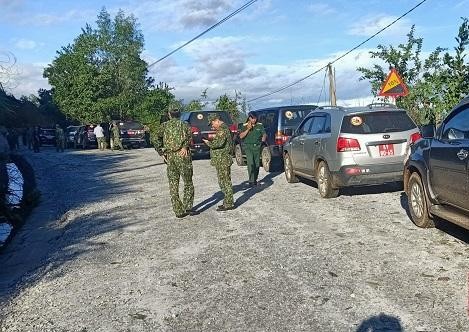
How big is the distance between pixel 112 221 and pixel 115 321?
4569mm

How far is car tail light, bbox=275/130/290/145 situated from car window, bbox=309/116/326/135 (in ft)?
9.05

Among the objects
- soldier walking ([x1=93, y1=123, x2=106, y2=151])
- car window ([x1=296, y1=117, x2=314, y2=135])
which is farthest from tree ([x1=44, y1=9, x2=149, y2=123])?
car window ([x1=296, y1=117, x2=314, y2=135])

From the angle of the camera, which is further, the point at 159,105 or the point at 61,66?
the point at 61,66

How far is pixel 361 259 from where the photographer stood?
5.74m

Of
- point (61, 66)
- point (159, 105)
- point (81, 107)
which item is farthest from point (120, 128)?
point (61, 66)

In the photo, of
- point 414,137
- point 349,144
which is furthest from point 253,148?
point 414,137

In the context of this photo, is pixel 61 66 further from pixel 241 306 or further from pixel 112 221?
pixel 241 306

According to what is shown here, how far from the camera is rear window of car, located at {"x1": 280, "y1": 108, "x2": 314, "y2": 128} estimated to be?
13641mm

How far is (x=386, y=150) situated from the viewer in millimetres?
8984

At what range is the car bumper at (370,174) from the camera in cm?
894

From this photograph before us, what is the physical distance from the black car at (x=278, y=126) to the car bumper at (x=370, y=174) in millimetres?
4191

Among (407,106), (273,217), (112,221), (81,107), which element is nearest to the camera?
(273,217)

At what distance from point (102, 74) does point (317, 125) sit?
4209 centimetres

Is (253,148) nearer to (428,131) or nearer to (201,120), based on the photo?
(428,131)
